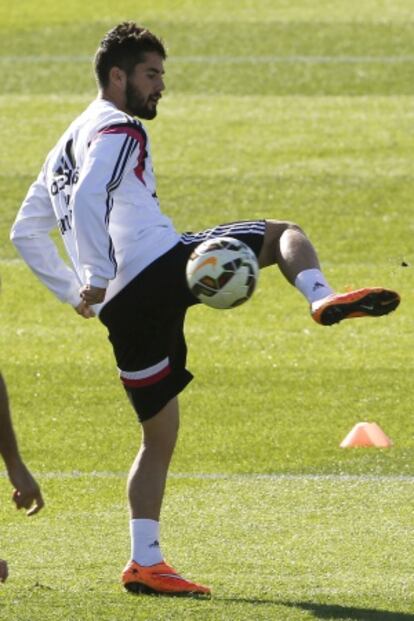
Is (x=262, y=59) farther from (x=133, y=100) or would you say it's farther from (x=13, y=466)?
(x=13, y=466)

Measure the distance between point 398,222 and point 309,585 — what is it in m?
9.94

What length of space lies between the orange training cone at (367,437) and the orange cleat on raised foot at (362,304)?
12.2ft

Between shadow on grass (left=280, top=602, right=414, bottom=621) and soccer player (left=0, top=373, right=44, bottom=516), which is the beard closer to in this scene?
soccer player (left=0, top=373, right=44, bottom=516)

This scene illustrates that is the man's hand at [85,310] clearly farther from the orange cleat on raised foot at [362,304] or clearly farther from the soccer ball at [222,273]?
the orange cleat on raised foot at [362,304]

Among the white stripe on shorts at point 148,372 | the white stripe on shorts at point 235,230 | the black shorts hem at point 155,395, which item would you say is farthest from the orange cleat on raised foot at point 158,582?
the white stripe on shorts at point 235,230

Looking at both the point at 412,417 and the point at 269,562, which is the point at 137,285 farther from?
the point at 412,417

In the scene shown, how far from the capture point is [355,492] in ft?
31.4

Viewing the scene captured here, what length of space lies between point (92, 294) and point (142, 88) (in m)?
0.99

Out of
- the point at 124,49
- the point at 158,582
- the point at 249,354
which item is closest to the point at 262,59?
the point at 249,354

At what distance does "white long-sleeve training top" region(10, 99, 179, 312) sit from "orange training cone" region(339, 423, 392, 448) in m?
3.22

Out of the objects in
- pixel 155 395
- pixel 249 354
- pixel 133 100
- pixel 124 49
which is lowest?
pixel 249 354

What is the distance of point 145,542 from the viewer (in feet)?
24.8

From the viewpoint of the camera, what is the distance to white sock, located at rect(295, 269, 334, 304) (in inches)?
282

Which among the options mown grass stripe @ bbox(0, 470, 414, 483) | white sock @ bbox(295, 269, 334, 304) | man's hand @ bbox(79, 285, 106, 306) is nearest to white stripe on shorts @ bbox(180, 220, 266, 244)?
white sock @ bbox(295, 269, 334, 304)
